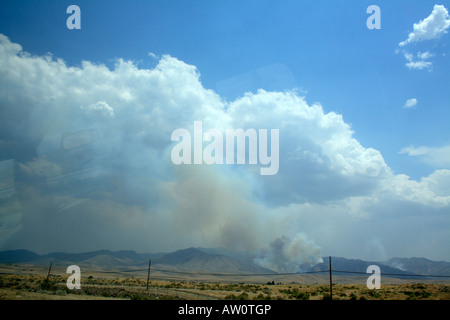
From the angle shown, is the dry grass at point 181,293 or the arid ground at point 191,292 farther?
the arid ground at point 191,292

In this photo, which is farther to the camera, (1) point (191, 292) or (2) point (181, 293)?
(1) point (191, 292)

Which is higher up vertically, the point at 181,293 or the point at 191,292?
the point at 181,293

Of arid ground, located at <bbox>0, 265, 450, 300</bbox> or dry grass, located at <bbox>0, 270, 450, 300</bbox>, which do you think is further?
arid ground, located at <bbox>0, 265, 450, 300</bbox>
